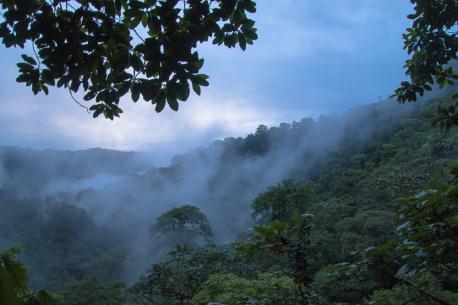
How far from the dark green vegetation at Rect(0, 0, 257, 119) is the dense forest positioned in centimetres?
64

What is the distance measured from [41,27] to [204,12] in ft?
2.28

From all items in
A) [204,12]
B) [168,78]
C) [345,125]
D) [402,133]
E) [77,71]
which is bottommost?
[168,78]

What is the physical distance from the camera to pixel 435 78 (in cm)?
236

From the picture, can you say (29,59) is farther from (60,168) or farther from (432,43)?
(60,168)

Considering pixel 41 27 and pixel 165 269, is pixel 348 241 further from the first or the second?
pixel 41 27

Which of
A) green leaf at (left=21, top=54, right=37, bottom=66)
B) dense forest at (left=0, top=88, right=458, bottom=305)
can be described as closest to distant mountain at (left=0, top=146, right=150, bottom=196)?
dense forest at (left=0, top=88, right=458, bottom=305)

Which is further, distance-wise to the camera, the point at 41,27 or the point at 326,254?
the point at 326,254

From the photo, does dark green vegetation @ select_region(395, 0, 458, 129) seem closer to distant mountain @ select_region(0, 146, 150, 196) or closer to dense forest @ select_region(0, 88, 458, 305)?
dense forest @ select_region(0, 88, 458, 305)

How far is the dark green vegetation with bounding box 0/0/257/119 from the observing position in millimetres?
1380

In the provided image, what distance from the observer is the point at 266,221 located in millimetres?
1899

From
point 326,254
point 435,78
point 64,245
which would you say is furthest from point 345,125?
point 435,78

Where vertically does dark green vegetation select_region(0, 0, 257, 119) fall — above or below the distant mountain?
below

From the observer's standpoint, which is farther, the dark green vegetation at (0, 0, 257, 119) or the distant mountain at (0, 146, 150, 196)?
the distant mountain at (0, 146, 150, 196)

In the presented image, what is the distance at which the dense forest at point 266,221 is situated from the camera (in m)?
1.21
